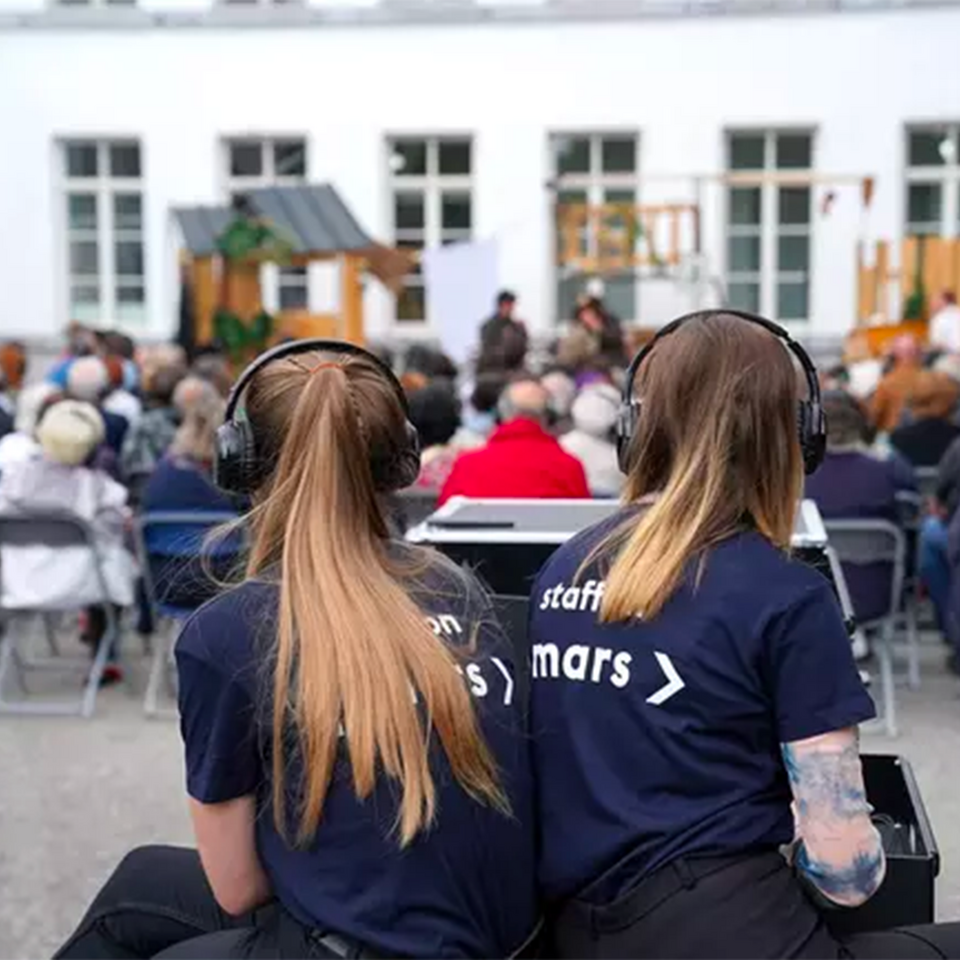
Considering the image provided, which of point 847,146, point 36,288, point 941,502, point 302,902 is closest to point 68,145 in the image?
point 36,288

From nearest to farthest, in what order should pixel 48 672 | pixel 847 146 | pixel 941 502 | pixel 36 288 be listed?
pixel 941 502 < pixel 48 672 < pixel 847 146 < pixel 36 288

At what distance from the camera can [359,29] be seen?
20281 millimetres

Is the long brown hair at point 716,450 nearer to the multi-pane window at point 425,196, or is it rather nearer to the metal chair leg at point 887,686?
the metal chair leg at point 887,686

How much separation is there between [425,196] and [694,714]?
18832mm

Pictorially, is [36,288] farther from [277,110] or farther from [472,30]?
[472,30]

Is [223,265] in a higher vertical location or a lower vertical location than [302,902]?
higher

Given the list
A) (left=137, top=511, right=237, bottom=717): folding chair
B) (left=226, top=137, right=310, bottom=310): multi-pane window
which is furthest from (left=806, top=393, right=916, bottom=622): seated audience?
(left=226, top=137, right=310, bottom=310): multi-pane window

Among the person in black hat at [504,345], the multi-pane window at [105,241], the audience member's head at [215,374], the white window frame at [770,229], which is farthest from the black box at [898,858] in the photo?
the multi-pane window at [105,241]

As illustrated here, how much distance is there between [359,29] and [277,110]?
52.9 inches

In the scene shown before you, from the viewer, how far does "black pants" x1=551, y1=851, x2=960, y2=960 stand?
2.41 m

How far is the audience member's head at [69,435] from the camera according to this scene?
6984mm

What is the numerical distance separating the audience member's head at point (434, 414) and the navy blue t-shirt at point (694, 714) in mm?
4834

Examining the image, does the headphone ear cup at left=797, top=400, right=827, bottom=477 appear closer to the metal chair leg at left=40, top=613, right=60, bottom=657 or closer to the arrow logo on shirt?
the arrow logo on shirt

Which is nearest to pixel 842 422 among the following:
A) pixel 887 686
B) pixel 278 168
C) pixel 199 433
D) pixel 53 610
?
pixel 887 686
